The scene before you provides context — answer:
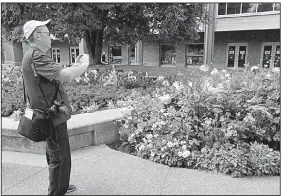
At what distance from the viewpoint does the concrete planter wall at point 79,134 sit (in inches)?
142

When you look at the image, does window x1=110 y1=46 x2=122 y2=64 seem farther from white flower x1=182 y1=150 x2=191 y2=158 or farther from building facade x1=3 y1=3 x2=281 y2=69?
white flower x1=182 y1=150 x2=191 y2=158

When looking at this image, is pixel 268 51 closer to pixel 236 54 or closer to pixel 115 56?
pixel 236 54

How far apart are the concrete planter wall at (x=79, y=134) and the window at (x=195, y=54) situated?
19016 mm

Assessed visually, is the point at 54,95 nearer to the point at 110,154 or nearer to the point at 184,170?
the point at 110,154

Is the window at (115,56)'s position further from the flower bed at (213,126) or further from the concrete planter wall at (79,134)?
the concrete planter wall at (79,134)

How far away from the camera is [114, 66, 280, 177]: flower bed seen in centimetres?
304

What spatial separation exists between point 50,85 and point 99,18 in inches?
280

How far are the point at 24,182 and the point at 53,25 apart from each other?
6821 millimetres

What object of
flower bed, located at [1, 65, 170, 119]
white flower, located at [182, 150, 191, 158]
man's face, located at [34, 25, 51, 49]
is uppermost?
man's face, located at [34, 25, 51, 49]

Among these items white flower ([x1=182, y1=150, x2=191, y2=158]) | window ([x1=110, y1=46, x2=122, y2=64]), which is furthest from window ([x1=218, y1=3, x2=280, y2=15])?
white flower ([x1=182, y1=150, x2=191, y2=158])

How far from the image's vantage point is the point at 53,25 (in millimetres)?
8484

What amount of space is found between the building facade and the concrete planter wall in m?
12.1

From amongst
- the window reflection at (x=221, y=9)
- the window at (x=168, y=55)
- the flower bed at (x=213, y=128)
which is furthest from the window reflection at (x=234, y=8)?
the flower bed at (x=213, y=128)

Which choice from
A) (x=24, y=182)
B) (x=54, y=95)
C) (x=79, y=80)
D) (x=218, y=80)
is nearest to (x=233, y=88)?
(x=218, y=80)
